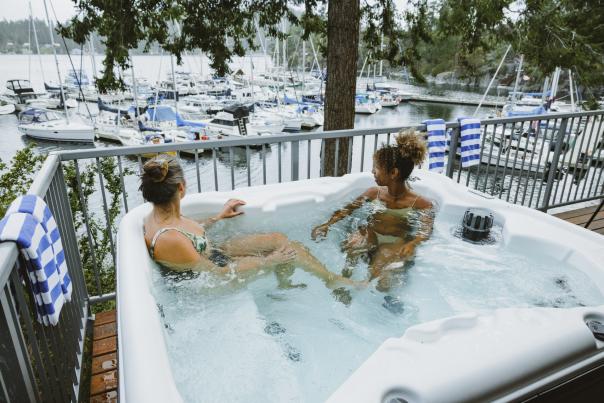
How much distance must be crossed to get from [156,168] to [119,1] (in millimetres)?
3353

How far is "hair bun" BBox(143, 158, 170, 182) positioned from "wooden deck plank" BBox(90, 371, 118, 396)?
1076mm

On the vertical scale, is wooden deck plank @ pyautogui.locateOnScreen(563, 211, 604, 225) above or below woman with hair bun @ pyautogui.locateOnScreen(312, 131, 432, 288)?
below

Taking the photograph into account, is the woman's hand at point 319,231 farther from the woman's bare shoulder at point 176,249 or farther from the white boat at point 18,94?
the white boat at point 18,94

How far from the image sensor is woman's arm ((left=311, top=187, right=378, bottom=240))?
273cm

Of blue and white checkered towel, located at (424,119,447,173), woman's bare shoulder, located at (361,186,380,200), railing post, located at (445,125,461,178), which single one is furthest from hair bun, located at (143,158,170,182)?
railing post, located at (445,125,461,178)

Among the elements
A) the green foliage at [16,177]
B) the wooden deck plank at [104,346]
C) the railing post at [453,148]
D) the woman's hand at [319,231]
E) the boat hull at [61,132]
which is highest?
the railing post at [453,148]

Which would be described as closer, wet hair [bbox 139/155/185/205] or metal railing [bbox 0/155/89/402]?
metal railing [bbox 0/155/89/402]

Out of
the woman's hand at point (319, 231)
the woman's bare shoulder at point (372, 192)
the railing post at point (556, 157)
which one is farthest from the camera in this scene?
the railing post at point (556, 157)

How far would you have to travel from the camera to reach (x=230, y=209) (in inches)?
101

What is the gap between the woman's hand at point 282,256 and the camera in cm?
227

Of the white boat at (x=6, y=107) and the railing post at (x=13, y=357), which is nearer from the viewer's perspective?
the railing post at (x=13, y=357)

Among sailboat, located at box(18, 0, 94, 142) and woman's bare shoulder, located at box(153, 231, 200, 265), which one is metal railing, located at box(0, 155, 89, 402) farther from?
sailboat, located at box(18, 0, 94, 142)

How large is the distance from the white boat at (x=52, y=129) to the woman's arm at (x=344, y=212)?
71.5 feet

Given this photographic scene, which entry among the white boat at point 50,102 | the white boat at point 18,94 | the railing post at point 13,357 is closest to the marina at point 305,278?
the railing post at point 13,357
